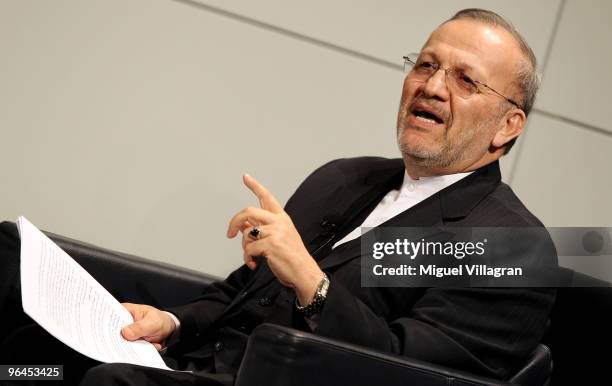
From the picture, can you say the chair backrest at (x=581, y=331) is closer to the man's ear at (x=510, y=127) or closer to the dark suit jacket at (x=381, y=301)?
the dark suit jacket at (x=381, y=301)

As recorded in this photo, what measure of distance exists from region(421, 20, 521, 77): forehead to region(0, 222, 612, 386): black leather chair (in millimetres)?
490

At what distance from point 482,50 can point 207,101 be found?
1.00m

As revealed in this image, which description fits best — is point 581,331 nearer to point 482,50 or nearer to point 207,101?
point 482,50

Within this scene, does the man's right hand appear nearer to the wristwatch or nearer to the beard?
the wristwatch

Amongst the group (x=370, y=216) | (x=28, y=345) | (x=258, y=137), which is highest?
(x=258, y=137)

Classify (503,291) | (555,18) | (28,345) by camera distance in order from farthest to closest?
1. (555,18)
2. (28,345)
3. (503,291)

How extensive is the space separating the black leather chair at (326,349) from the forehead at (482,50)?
49 cm

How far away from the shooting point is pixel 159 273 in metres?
1.88

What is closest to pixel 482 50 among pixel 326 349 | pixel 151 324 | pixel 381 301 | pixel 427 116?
pixel 427 116

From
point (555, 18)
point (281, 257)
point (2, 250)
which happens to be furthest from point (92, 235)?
point (555, 18)

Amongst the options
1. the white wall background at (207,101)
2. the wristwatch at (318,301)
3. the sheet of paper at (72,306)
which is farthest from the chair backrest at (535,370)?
the white wall background at (207,101)

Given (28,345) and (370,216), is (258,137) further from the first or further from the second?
(28,345)

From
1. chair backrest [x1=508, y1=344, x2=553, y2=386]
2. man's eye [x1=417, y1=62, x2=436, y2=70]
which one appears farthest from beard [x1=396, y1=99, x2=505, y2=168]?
chair backrest [x1=508, y1=344, x2=553, y2=386]

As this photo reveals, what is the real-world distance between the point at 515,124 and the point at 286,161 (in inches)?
35.8
